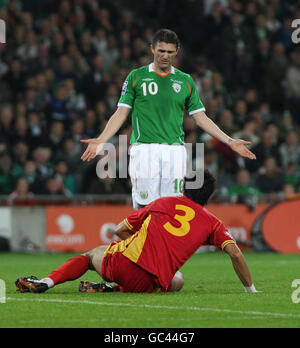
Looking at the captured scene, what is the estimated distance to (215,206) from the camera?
17031 millimetres

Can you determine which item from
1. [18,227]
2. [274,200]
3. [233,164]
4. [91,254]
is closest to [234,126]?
[233,164]

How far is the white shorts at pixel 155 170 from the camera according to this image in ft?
31.2

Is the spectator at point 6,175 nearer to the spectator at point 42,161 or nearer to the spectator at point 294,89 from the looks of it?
the spectator at point 42,161

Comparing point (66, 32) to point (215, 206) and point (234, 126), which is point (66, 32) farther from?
point (215, 206)

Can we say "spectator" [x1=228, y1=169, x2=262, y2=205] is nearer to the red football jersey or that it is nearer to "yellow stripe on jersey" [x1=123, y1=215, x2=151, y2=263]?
the red football jersey

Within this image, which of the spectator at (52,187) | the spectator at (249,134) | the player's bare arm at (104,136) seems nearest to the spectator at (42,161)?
the spectator at (52,187)

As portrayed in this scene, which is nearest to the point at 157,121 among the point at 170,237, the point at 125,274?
the point at 170,237

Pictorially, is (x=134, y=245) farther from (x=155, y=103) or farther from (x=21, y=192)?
(x=21, y=192)

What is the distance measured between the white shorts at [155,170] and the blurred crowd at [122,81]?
7.31 m

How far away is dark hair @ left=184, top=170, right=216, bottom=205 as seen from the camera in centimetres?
812

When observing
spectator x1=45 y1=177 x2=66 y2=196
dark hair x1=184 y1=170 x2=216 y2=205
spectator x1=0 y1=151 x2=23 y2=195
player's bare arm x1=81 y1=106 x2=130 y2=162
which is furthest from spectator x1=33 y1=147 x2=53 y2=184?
dark hair x1=184 y1=170 x2=216 y2=205

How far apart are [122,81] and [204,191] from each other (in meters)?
11.9

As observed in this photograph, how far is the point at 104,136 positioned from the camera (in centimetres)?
890

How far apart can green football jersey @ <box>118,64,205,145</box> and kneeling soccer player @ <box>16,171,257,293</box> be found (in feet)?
4.30
